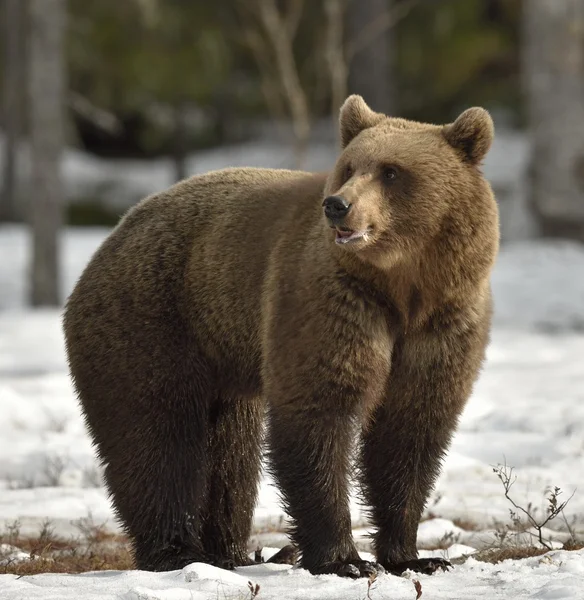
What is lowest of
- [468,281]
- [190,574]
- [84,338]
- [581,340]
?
[581,340]

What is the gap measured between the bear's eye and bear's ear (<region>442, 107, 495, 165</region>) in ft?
1.00

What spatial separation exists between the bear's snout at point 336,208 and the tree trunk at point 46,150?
10.5 m

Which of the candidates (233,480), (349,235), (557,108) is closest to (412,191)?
(349,235)

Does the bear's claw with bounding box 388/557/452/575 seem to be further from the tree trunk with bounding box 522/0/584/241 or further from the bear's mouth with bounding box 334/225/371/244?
the tree trunk with bounding box 522/0/584/241

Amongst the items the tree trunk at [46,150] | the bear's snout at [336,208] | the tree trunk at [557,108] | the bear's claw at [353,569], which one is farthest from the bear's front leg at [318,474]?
the tree trunk at [557,108]

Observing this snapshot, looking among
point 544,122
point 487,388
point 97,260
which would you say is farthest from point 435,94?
point 97,260

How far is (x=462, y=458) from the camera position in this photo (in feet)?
24.2

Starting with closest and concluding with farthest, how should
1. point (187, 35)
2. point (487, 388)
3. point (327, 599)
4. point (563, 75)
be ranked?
point (327, 599) → point (487, 388) → point (563, 75) → point (187, 35)

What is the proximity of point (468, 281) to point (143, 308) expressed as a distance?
144cm

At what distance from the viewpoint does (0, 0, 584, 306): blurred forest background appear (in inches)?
590

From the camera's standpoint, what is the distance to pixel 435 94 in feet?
69.9

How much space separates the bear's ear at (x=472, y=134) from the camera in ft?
15.2

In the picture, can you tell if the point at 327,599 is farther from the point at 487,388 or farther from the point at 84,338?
the point at 487,388

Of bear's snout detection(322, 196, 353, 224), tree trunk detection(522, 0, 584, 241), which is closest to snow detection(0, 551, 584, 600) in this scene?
bear's snout detection(322, 196, 353, 224)
